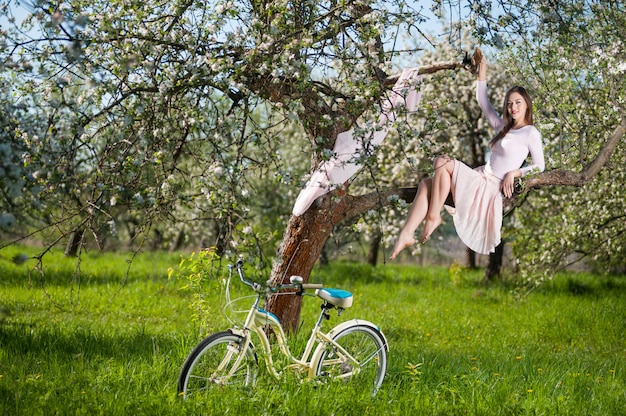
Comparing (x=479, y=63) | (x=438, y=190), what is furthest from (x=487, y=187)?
(x=479, y=63)

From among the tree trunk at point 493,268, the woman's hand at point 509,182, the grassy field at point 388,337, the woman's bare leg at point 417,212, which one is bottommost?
the grassy field at point 388,337

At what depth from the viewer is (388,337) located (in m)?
8.00

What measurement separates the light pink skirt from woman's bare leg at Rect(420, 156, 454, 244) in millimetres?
60

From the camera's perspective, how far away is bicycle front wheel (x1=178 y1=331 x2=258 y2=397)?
3994 mm

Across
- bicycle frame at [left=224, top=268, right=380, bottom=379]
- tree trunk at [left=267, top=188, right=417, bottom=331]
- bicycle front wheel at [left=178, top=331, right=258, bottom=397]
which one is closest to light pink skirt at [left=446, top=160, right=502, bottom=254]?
tree trunk at [left=267, top=188, right=417, bottom=331]

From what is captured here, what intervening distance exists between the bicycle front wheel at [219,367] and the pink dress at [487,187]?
206 centimetres

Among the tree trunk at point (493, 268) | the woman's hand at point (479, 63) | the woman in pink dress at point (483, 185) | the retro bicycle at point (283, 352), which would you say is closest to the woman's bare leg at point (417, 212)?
the woman in pink dress at point (483, 185)

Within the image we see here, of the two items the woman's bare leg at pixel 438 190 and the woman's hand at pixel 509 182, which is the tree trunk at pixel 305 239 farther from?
the woman's hand at pixel 509 182

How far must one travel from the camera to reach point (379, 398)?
448 centimetres

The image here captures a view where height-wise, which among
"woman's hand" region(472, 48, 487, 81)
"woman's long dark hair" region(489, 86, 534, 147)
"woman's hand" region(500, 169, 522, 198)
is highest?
"woman's hand" region(472, 48, 487, 81)

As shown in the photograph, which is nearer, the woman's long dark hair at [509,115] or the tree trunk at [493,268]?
the woman's long dark hair at [509,115]

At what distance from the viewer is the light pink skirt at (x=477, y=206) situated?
542 centimetres

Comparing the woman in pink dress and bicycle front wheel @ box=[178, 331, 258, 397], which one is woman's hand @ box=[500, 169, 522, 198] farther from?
bicycle front wheel @ box=[178, 331, 258, 397]

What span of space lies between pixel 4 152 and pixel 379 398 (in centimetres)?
283
